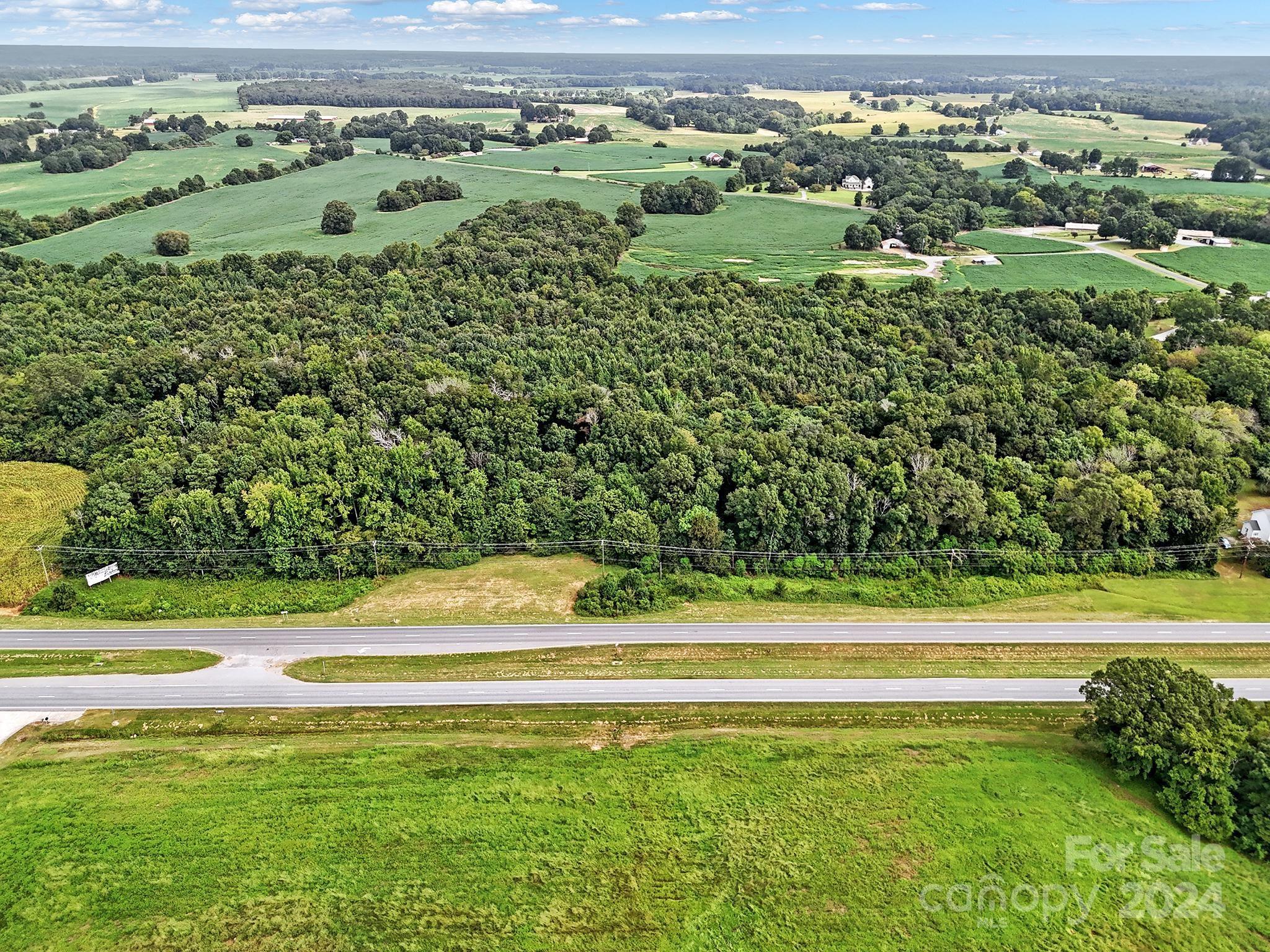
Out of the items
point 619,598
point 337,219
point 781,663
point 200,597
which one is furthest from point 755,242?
point 200,597

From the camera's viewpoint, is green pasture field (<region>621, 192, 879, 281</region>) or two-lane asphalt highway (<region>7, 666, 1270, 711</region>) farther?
green pasture field (<region>621, 192, 879, 281</region>)

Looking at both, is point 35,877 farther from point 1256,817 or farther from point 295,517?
point 1256,817

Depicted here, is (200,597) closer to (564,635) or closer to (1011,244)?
(564,635)

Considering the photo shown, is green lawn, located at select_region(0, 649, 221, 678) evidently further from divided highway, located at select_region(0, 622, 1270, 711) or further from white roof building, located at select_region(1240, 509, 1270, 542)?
white roof building, located at select_region(1240, 509, 1270, 542)

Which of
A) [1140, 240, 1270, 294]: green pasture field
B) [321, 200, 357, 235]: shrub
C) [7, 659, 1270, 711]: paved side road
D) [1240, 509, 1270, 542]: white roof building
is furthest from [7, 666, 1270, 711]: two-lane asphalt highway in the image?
[321, 200, 357, 235]: shrub

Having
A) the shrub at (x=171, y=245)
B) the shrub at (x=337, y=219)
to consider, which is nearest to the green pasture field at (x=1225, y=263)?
the shrub at (x=337, y=219)
